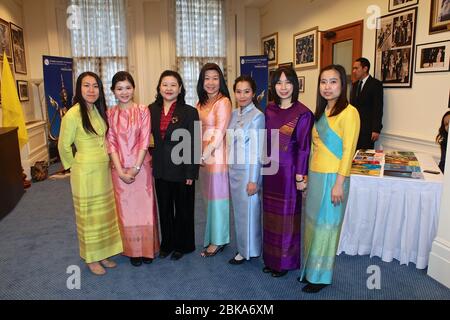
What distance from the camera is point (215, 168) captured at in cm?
279

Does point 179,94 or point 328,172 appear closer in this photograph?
point 328,172

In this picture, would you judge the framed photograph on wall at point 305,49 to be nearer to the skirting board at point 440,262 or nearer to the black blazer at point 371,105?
the black blazer at point 371,105

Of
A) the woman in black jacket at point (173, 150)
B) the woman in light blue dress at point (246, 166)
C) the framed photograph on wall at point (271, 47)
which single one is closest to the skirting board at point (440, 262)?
the woman in light blue dress at point (246, 166)

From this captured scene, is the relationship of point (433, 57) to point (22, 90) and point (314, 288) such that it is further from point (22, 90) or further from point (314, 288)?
point (22, 90)

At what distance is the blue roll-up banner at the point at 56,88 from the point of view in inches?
243

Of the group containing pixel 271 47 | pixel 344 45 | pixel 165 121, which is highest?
pixel 271 47

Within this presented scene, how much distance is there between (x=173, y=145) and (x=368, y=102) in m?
2.72

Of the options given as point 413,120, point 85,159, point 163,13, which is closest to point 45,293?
point 85,159

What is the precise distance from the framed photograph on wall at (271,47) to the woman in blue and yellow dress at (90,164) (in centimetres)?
540

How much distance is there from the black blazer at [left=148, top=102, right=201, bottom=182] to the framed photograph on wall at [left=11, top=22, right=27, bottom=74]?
16.1ft

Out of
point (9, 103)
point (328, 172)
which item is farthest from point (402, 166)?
point (9, 103)

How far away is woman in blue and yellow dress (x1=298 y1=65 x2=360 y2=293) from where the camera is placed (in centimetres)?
219

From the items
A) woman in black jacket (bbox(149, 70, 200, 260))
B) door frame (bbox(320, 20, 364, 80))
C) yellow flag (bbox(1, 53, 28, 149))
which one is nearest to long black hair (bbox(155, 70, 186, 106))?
woman in black jacket (bbox(149, 70, 200, 260))

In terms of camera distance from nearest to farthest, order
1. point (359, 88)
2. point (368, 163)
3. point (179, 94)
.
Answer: point (179, 94) < point (368, 163) < point (359, 88)
